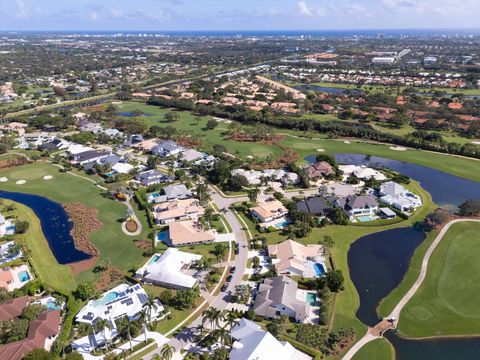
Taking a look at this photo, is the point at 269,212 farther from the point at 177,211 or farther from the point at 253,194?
the point at 177,211

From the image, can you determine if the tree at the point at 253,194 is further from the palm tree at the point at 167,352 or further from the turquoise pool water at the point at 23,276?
the turquoise pool water at the point at 23,276

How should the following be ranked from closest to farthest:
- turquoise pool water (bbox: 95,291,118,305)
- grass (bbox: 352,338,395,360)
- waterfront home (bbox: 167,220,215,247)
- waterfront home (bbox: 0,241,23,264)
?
grass (bbox: 352,338,395,360) → turquoise pool water (bbox: 95,291,118,305) → waterfront home (bbox: 0,241,23,264) → waterfront home (bbox: 167,220,215,247)

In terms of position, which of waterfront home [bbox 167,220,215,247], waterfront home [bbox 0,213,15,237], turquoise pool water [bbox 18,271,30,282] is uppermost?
waterfront home [bbox 167,220,215,247]

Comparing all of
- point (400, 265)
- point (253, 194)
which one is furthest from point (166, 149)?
point (400, 265)

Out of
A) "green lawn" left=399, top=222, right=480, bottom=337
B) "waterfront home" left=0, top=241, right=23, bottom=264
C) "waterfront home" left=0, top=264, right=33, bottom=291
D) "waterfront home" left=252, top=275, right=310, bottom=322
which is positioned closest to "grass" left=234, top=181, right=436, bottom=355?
"waterfront home" left=252, top=275, right=310, bottom=322

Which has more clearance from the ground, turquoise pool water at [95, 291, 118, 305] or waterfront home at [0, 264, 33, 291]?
turquoise pool water at [95, 291, 118, 305]

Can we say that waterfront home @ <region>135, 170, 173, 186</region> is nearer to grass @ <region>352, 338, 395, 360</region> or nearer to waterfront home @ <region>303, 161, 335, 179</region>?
waterfront home @ <region>303, 161, 335, 179</region>
